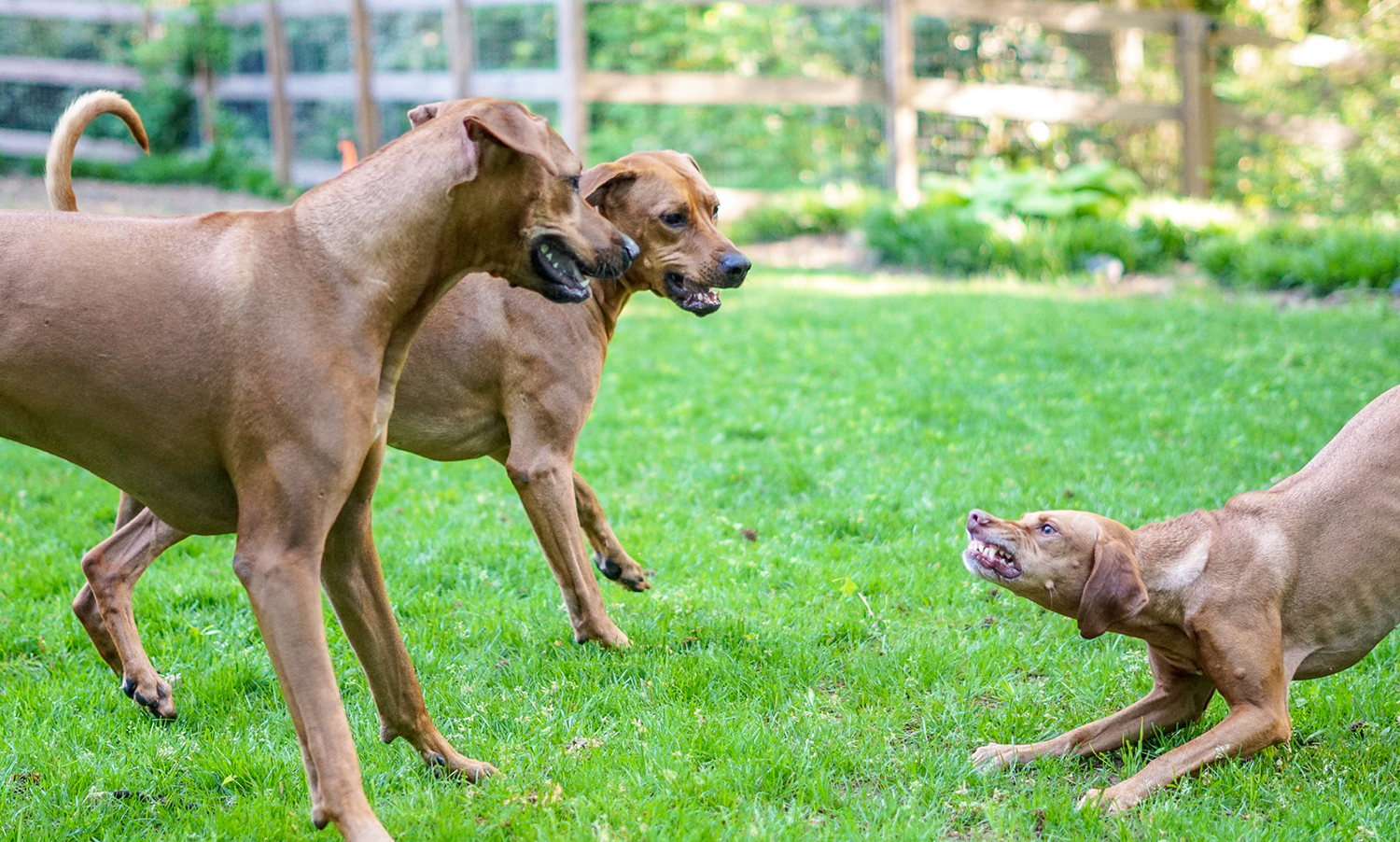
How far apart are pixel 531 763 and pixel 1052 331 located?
7.26 meters

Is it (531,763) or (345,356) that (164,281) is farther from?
(531,763)

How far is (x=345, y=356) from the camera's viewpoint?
2.83m

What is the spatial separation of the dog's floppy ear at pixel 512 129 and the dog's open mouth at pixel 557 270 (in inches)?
7.5

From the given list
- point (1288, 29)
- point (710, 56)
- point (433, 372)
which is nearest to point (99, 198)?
point (710, 56)

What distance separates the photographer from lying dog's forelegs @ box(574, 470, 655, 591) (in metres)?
4.86

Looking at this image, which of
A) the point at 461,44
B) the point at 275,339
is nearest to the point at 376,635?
the point at 275,339

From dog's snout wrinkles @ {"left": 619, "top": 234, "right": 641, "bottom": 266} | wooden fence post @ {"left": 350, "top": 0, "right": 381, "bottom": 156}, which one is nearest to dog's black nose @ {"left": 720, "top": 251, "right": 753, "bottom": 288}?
dog's snout wrinkles @ {"left": 619, "top": 234, "right": 641, "bottom": 266}

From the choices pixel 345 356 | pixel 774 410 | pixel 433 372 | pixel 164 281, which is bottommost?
pixel 774 410

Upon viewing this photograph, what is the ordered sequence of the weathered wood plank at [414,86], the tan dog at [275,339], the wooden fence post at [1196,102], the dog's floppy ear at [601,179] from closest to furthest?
1. the tan dog at [275,339]
2. the dog's floppy ear at [601,179]
3. the weathered wood plank at [414,86]
4. the wooden fence post at [1196,102]

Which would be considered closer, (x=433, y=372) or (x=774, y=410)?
(x=433, y=372)

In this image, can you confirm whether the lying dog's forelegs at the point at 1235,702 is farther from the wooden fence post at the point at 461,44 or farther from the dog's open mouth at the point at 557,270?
the wooden fence post at the point at 461,44

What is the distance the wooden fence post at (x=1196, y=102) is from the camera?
17.6 meters

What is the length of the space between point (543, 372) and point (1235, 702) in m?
2.59

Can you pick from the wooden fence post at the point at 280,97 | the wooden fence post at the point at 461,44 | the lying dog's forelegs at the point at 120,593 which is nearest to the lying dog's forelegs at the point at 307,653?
the lying dog's forelegs at the point at 120,593
